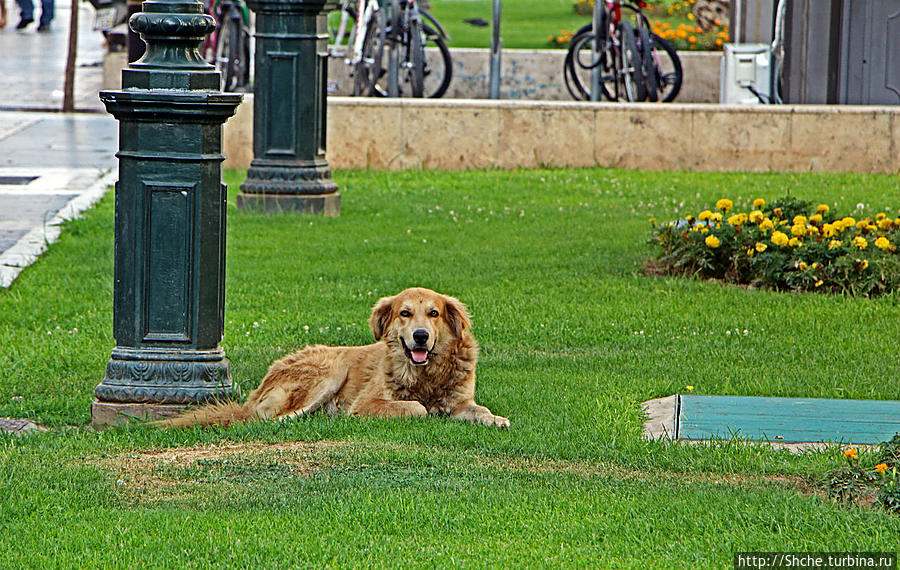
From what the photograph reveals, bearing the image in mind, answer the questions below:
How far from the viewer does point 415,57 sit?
17609 millimetres

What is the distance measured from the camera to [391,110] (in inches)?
597

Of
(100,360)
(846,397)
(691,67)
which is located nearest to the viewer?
(846,397)

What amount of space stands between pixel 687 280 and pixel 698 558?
5351 mm

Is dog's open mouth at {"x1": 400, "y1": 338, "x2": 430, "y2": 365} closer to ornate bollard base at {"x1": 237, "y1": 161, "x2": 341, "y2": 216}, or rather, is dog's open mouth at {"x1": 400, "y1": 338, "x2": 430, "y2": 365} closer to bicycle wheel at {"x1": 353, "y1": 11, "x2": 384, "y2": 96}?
ornate bollard base at {"x1": 237, "y1": 161, "x2": 341, "y2": 216}

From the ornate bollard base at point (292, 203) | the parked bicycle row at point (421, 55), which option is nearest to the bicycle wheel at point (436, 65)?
the parked bicycle row at point (421, 55)

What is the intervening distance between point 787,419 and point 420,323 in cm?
160

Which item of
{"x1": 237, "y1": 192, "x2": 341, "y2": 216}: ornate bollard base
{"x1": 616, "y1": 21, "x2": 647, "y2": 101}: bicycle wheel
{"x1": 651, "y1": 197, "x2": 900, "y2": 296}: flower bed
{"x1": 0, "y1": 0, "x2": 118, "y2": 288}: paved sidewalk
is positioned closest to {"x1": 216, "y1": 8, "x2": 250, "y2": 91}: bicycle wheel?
{"x1": 0, "y1": 0, "x2": 118, "y2": 288}: paved sidewalk

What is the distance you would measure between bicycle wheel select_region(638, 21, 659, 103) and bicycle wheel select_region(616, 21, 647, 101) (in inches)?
2.7

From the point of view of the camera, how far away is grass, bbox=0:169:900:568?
4.13 m

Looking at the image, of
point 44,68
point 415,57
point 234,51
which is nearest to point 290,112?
Result: point 415,57

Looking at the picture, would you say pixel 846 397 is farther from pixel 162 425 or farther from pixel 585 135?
pixel 585 135

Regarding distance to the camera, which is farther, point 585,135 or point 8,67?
point 8,67

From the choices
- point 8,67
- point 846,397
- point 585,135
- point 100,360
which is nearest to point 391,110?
point 585,135

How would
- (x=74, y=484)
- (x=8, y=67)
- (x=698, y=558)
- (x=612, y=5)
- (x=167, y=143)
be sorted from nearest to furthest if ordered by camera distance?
1. (x=698, y=558)
2. (x=74, y=484)
3. (x=167, y=143)
4. (x=612, y=5)
5. (x=8, y=67)
